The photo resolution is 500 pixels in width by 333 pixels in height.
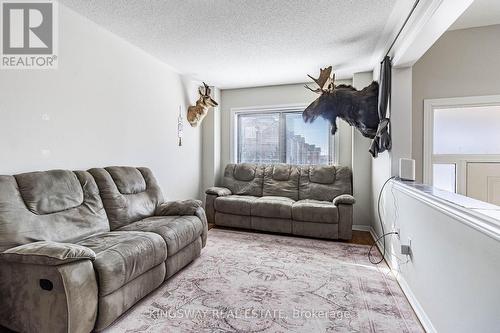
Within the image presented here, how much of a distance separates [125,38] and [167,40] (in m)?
0.47

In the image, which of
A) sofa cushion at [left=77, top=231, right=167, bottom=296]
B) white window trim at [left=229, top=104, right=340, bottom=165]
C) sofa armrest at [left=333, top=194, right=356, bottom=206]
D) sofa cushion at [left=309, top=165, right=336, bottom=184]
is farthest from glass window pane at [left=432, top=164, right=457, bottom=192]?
sofa cushion at [left=77, top=231, right=167, bottom=296]

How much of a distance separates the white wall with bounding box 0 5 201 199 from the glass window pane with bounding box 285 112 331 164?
208cm

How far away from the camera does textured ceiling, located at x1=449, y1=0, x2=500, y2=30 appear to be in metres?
2.53

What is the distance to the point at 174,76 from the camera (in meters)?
3.99

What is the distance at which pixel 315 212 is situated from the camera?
139 inches

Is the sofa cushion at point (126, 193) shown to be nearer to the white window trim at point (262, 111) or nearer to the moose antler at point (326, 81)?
the white window trim at point (262, 111)

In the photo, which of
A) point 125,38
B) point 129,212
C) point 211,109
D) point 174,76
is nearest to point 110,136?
point 129,212

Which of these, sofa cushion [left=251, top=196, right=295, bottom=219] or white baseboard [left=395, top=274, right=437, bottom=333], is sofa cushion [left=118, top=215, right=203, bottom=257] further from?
white baseboard [left=395, top=274, right=437, bottom=333]

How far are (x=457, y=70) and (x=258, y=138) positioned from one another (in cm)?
309

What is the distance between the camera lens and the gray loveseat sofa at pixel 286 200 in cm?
350

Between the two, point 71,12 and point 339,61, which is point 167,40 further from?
point 339,61

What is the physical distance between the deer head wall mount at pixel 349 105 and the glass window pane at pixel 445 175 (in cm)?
92

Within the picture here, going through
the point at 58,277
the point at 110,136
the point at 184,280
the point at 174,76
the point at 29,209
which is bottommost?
the point at 184,280
